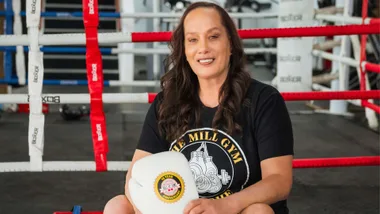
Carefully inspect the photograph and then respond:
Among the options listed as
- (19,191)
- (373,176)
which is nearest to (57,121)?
(19,191)

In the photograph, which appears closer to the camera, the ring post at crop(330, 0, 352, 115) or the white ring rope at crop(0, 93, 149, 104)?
the white ring rope at crop(0, 93, 149, 104)

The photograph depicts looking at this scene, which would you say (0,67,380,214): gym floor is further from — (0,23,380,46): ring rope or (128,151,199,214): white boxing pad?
(128,151,199,214): white boxing pad

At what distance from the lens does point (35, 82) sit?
2379 millimetres

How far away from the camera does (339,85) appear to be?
466cm

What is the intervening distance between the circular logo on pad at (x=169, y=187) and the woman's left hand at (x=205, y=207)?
0.04 metres

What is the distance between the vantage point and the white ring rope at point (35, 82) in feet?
7.68

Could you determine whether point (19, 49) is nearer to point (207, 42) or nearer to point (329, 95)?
point (329, 95)

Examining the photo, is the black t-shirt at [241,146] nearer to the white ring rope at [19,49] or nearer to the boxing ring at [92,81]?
the boxing ring at [92,81]

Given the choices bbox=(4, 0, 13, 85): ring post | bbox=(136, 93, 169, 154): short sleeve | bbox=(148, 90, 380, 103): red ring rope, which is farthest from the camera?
bbox=(4, 0, 13, 85): ring post

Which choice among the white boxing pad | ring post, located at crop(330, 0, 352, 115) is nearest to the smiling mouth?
the white boxing pad

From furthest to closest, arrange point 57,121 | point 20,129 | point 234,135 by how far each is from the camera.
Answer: point 57,121, point 20,129, point 234,135

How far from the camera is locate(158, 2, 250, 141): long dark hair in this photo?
149cm

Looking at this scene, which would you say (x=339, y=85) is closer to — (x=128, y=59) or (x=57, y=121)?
(x=57, y=121)

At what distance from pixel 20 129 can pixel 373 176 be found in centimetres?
247
